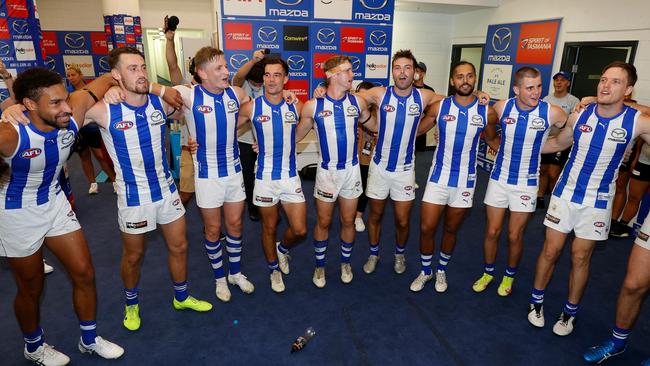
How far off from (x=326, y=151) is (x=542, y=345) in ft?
7.10

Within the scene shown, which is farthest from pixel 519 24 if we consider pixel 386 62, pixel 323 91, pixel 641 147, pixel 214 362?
pixel 214 362

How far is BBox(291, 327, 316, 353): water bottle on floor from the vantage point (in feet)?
9.68

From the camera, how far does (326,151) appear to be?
11.4 ft

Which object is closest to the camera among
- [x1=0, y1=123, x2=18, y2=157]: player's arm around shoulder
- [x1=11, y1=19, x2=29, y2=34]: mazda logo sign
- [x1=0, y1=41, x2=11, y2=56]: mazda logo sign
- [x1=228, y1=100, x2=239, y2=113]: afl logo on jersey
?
[x1=0, y1=123, x2=18, y2=157]: player's arm around shoulder

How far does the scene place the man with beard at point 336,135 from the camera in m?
3.38

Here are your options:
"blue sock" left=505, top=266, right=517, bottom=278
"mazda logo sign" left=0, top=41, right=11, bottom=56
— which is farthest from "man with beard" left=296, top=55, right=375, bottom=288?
"mazda logo sign" left=0, top=41, right=11, bottom=56

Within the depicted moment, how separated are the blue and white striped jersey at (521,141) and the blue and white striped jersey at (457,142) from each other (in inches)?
7.7

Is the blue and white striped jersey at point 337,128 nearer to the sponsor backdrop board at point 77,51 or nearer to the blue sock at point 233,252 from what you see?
the blue sock at point 233,252

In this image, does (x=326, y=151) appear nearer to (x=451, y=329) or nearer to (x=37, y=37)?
(x=451, y=329)

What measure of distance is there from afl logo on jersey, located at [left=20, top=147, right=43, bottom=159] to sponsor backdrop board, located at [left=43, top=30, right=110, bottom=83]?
14335 mm

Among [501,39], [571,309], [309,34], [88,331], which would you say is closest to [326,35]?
[309,34]

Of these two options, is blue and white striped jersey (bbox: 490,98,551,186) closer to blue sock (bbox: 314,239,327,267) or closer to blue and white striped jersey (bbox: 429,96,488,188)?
blue and white striped jersey (bbox: 429,96,488,188)

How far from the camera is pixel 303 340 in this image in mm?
3010

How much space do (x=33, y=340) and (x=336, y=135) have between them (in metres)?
2.51
